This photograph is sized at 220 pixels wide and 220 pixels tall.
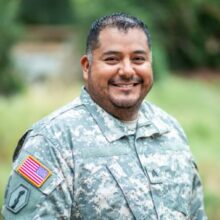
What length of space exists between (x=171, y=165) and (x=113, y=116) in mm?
310

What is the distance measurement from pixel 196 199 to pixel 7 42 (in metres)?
11.9

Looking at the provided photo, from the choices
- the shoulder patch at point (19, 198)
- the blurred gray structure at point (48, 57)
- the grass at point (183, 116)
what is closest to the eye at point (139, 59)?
the shoulder patch at point (19, 198)

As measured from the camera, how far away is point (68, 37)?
73.7ft

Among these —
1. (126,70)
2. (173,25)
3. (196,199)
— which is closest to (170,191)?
(196,199)

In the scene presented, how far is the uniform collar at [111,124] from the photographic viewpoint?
9.84 ft

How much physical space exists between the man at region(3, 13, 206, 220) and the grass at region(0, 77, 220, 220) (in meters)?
3.61

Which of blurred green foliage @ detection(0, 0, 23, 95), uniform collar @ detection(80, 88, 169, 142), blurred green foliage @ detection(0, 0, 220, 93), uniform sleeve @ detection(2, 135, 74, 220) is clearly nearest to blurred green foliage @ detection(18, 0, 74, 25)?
blurred green foliage @ detection(0, 0, 220, 93)

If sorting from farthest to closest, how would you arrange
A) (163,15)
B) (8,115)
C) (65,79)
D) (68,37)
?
1. (68,37)
2. (163,15)
3. (65,79)
4. (8,115)

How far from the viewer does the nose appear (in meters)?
2.93

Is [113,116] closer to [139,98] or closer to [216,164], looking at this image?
[139,98]

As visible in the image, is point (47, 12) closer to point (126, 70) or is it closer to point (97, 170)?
point (126, 70)

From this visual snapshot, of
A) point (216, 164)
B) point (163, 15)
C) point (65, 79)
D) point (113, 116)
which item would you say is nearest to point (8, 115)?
point (216, 164)

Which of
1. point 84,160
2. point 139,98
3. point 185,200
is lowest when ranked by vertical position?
point 185,200

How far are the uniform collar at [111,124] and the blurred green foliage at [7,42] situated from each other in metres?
11.4
